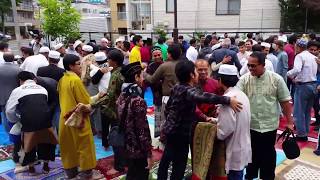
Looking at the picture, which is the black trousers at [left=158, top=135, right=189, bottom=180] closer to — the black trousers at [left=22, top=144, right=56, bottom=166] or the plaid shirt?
the plaid shirt

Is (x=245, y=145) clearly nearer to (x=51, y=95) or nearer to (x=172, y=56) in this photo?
(x=172, y=56)

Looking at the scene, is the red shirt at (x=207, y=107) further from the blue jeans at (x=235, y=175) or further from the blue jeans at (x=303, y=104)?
the blue jeans at (x=303, y=104)

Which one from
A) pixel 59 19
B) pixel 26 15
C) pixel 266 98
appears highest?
pixel 26 15

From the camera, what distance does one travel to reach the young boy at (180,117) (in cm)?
363

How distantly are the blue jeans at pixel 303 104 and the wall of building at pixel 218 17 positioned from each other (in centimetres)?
1780

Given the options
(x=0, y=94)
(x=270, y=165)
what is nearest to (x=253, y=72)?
(x=270, y=165)

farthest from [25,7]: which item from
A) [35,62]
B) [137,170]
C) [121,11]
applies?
[137,170]

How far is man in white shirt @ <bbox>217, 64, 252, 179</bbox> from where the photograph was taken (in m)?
3.38

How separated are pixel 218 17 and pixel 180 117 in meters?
21.6

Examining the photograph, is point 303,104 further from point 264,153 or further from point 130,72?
point 130,72

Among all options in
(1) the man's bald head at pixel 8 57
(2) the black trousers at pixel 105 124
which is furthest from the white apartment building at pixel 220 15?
(1) the man's bald head at pixel 8 57

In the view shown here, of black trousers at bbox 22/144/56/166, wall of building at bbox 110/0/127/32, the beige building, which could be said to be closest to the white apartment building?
wall of building at bbox 110/0/127/32

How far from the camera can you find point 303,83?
584 centimetres

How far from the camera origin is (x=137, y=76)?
12.4 ft
